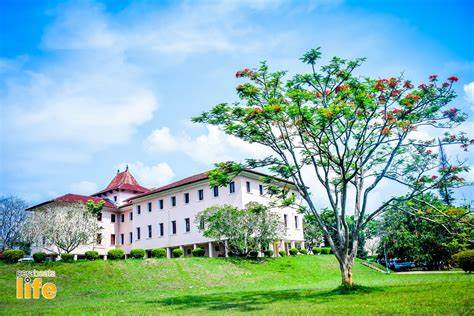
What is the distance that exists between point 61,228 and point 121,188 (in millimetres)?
21709

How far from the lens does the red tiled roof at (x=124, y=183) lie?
60906 millimetres

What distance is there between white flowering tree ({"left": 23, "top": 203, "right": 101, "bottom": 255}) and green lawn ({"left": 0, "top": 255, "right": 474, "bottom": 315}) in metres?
8.31

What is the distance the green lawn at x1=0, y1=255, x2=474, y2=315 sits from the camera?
12.0 metres

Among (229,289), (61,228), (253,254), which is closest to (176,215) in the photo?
(253,254)

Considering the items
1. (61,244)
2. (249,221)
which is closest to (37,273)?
(61,244)

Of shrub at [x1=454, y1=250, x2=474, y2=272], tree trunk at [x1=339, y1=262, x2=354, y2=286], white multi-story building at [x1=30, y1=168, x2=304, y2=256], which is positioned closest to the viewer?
tree trunk at [x1=339, y1=262, x2=354, y2=286]

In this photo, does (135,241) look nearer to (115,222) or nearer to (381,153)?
(115,222)

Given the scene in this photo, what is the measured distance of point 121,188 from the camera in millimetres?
59906

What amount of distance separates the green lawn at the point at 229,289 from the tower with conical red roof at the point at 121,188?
1175 inches

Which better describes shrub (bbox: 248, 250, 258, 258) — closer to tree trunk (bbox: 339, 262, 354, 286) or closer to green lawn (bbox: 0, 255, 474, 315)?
green lawn (bbox: 0, 255, 474, 315)

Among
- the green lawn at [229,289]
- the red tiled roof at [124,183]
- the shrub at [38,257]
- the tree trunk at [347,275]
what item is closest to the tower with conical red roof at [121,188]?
the red tiled roof at [124,183]

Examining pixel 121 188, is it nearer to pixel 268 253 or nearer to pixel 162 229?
pixel 162 229

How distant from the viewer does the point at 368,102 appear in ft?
50.8

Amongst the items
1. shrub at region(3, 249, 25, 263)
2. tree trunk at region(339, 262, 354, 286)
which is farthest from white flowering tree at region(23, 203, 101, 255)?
tree trunk at region(339, 262, 354, 286)
